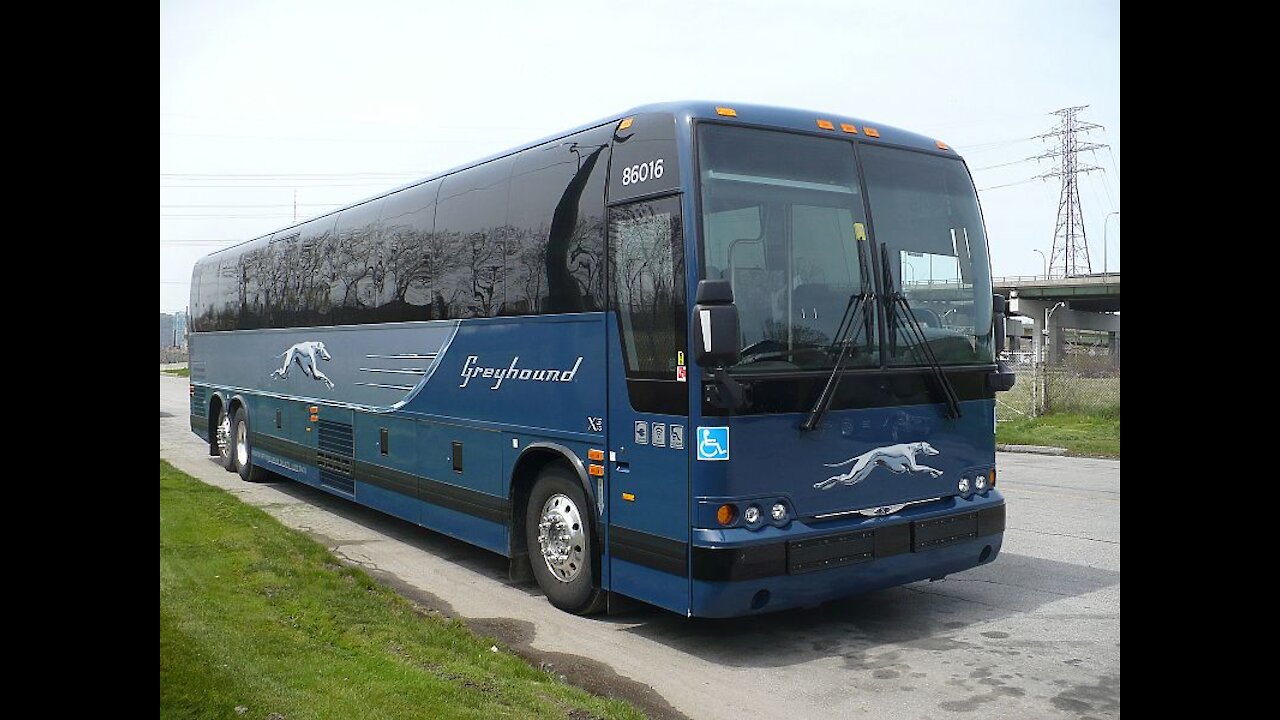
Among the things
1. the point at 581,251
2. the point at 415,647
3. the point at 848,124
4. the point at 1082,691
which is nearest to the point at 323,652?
the point at 415,647

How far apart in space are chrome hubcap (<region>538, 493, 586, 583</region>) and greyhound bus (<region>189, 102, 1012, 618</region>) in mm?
22

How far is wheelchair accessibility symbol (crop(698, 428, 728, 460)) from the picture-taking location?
6.07 meters

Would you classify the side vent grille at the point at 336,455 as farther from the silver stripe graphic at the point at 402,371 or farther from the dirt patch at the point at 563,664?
the dirt patch at the point at 563,664

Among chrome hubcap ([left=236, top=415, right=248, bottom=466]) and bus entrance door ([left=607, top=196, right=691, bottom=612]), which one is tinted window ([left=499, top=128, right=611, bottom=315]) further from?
chrome hubcap ([left=236, top=415, right=248, bottom=466])

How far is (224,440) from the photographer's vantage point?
1697 centimetres

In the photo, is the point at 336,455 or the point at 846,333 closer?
the point at 846,333

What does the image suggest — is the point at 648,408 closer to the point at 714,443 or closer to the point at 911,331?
the point at 714,443

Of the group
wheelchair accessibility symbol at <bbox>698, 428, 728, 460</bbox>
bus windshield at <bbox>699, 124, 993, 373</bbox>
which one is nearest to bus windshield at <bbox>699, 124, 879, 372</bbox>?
bus windshield at <bbox>699, 124, 993, 373</bbox>

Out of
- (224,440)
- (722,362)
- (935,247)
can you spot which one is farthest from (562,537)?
(224,440)

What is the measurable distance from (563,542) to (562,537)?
38mm

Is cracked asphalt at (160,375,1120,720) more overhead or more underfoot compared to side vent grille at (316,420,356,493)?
more underfoot
